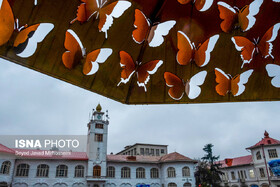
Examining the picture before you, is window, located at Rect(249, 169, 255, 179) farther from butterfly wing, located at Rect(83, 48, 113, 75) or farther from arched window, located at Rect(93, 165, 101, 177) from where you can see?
butterfly wing, located at Rect(83, 48, 113, 75)

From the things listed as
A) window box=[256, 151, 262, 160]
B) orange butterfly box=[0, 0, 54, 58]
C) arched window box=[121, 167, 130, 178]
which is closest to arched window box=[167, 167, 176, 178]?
arched window box=[121, 167, 130, 178]

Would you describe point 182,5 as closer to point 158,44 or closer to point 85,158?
point 158,44

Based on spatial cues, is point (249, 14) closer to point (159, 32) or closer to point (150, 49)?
point (159, 32)

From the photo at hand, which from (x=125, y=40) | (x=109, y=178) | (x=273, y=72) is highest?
(x=125, y=40)

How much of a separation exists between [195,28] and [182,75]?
2.81ft

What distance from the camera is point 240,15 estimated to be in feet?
8.50

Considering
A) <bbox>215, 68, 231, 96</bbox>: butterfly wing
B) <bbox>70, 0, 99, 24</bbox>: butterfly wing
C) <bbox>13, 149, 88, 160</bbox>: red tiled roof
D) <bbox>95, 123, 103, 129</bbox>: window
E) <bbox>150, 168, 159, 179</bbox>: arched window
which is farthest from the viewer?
<bbox>95, 123, 103, 129</bbox>: window

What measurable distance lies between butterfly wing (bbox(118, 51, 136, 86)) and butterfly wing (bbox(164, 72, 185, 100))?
55 cm

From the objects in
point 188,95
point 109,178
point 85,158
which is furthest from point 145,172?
point 188,95

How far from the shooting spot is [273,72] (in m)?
3.34

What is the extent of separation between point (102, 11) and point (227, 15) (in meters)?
1.46

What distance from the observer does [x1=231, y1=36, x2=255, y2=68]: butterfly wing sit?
114 inches

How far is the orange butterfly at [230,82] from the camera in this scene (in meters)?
3.39

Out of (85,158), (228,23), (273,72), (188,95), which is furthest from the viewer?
(85,158)
